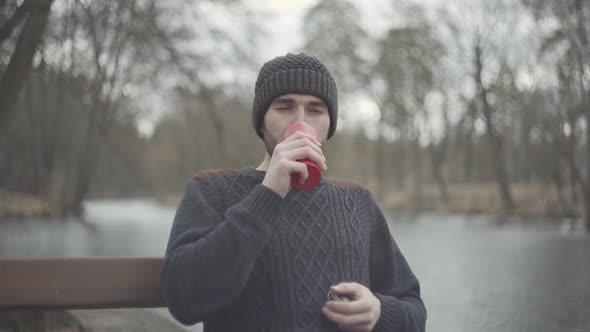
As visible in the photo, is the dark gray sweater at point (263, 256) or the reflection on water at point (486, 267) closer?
the dark gray sweater at point (263, 256)

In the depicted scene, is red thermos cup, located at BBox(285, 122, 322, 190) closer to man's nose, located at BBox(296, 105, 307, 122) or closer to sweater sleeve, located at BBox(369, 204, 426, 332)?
man's nose, located at BBox(296, 105, 307, 122)

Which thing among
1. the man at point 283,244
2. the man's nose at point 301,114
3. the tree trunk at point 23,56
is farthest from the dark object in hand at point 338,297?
the tree trunk at point 23,56

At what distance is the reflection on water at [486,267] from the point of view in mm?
5512

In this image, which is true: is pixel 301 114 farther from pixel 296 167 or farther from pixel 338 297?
pixel 338 297

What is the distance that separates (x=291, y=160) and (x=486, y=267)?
9.19m

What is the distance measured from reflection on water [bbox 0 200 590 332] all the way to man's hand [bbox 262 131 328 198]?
10.7 feet

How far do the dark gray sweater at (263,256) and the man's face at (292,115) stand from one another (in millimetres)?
150

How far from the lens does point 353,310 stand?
1.89 m

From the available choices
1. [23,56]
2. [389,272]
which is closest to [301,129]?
[389,272]

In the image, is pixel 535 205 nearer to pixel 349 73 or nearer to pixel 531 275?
pixel 349 73

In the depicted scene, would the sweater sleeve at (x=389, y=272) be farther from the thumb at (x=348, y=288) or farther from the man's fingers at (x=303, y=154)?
the man's fingers at (x=303, y=154)

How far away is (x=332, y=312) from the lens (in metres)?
1.89

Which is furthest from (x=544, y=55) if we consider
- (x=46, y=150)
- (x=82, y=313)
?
(x=82, y=313)

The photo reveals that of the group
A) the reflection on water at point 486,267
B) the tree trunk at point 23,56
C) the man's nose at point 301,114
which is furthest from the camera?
the tree trunk at point 23,56
